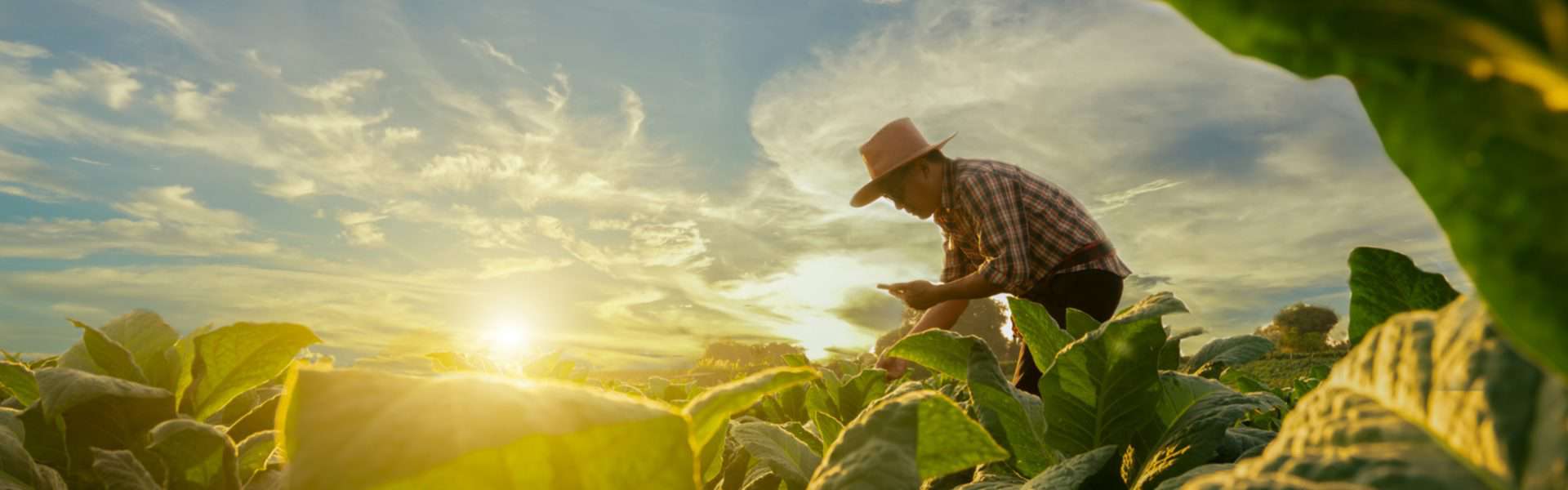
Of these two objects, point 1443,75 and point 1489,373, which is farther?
point 1489,373

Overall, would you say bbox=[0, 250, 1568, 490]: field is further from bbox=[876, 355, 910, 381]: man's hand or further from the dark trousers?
the dark trousers

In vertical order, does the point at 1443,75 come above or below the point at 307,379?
above

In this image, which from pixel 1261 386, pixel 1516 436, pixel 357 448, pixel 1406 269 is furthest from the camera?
pixel 1261 386

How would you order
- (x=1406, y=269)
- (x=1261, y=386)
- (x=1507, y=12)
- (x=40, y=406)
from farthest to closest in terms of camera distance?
1. (x=1261, y=386)
2. (x=40, y=406)
3. (x=1406, y=269)
4. (x=1507, y=12)

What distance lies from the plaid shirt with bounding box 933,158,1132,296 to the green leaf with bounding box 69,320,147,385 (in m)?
4.75

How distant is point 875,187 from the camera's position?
289 inches

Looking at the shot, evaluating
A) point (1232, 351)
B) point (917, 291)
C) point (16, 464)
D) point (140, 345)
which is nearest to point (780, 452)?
point (1232, 351)

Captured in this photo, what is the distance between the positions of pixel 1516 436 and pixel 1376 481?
8 cm

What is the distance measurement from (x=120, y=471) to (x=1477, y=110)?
6.66ft


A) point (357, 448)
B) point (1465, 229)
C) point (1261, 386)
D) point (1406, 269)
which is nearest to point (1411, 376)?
point (1465, 229)

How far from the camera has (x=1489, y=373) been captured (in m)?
0.50

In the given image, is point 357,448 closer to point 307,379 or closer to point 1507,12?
point 307,379

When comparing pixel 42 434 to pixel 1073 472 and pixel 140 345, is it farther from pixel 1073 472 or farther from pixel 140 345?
pixel 1073 472

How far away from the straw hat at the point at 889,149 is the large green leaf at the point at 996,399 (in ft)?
17.1
